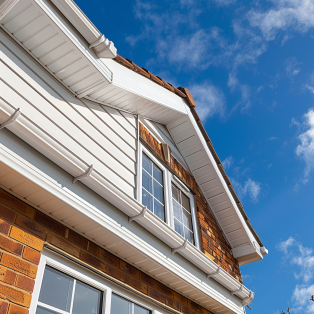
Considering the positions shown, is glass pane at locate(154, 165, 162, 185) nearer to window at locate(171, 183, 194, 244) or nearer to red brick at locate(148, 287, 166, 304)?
window at locate(171, 183, 194, 244)

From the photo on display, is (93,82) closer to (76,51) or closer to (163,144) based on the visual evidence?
(76,51)

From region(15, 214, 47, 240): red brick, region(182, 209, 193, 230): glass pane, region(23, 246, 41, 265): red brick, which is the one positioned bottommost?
region(23, 246, 41, 265): red brick

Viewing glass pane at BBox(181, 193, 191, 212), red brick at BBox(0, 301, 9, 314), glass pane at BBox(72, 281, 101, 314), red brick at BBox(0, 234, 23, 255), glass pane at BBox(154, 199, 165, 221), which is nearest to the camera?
red brick at BBox(0, 301, 9, 314)

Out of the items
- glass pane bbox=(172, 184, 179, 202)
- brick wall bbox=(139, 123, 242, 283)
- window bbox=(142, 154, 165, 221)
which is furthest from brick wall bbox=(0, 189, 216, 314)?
brick wall bbox=(139, 123, 242, 283)

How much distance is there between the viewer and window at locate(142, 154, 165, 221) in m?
4.77

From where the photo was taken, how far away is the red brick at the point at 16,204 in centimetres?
277

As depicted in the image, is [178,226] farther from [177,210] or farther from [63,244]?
[63,244]

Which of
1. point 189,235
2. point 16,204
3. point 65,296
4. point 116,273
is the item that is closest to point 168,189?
point 189,235

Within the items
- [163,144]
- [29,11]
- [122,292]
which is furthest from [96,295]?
[163,144]

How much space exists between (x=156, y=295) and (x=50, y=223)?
172 centimetres

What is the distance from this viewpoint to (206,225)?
614 cm

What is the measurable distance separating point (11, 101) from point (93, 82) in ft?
3.77

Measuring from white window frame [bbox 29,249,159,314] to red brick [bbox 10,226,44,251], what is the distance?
0.10 m

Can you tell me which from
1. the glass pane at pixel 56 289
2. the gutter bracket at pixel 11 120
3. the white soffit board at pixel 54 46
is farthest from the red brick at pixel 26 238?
the white soffit board at pixel 54 46
